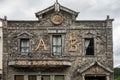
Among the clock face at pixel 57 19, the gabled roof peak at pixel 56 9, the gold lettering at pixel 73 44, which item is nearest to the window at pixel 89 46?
the gold lettering at pixel 73 44

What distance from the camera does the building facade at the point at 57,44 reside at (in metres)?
39.6

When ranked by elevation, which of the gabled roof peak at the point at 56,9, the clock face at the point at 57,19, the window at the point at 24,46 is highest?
the gabled roof peak at the point at 56,9

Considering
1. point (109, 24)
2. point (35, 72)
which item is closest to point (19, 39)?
point (35, 72)

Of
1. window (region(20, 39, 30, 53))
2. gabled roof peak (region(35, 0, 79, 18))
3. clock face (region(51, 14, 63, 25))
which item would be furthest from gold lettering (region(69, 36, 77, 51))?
window (region(20, 39, 30, 53))

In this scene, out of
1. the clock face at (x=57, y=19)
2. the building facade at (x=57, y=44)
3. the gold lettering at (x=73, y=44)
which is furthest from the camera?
the clock face at (x=57, y=19)

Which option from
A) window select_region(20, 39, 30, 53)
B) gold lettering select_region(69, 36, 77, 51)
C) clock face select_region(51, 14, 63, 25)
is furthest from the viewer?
clock face select_region(51, 14, 63, 25)

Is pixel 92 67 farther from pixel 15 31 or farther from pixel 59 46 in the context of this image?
pixel 15 31

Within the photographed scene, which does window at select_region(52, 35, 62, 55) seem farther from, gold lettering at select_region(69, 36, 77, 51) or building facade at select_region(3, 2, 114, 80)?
gold lettering at select_region(69, 36, 77, 51)

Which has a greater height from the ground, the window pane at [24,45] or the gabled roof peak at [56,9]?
the gabled roof peak at [56,9]

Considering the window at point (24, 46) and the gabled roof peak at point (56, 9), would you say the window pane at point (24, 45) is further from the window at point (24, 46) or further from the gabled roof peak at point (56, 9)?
the gabled roof peak at point (56, 9)

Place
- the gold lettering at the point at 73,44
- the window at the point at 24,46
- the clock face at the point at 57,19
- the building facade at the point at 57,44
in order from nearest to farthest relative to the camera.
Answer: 1. the building facade at the point at 57,44
2. the gold lettering at the point at 73,44
3. the window at the point at 24,46
4. the clock face at the point at 57,19

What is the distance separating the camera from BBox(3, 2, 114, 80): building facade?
39562 mm

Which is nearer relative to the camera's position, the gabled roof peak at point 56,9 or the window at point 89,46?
the gabled roof peak at point 56,9

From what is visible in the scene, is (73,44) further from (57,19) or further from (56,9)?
(56,9)
